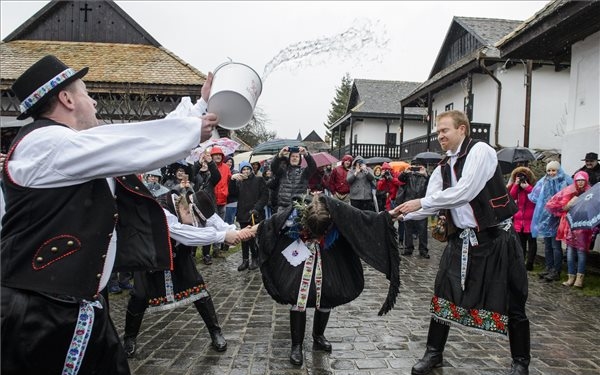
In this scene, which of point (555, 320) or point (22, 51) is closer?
point (555, 320)

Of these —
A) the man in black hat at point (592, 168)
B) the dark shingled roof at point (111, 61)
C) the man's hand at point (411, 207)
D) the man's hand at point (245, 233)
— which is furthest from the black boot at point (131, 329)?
the dark shingled roof at point (111, 61)

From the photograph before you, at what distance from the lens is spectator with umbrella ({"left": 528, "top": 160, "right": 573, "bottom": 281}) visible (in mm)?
7270

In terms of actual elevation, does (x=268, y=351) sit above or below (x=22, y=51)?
below

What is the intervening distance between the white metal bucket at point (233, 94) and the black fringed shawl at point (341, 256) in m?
1.59

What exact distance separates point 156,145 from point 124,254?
75 cm

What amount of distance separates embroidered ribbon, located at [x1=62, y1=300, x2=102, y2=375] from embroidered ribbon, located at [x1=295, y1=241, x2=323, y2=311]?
212 cm

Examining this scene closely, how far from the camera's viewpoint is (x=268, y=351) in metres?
4.22

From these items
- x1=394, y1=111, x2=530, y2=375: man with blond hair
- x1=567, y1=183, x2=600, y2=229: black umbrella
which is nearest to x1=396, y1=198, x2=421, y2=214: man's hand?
x1=394, y1=111, x2=530, y2=375: man with blond hair

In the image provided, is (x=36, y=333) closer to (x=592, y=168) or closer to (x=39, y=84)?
(x=39, y=84)

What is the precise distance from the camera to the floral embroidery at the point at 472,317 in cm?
345

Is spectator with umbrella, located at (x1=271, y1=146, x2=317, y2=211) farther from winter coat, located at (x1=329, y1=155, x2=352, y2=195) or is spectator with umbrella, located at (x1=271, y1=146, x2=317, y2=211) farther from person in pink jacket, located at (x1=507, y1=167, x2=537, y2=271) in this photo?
person in pink jacket, located at (x1=507, y1=167, x2=537, y2=271)

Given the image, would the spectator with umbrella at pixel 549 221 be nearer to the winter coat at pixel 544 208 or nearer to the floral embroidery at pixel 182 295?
the winter coat at pixel 544 208

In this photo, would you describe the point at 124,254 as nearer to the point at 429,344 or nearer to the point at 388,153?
the point at 429,344

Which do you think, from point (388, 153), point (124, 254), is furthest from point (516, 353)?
point (388, 153)
